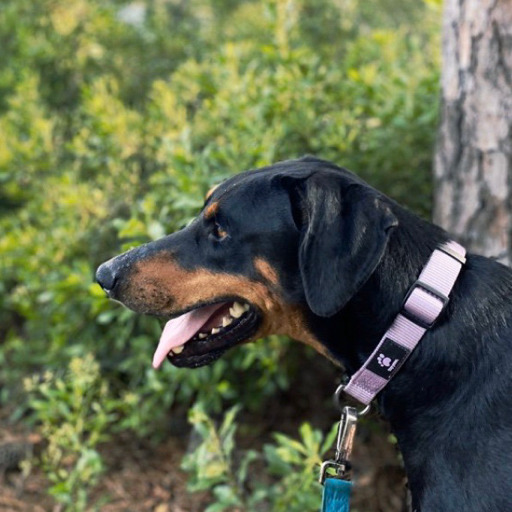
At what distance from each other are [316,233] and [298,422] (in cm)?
255

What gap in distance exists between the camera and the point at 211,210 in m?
2.73

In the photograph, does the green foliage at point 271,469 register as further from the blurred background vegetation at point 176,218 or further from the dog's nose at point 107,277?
the dog's nose at point 107,277

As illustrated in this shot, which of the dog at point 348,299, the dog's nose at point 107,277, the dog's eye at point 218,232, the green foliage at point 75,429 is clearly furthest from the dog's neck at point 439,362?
the green foliage at point 75,429

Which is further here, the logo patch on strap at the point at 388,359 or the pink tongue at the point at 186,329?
the pink tongue at the point at 186,329

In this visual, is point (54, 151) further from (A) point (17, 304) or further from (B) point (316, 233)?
(B) point (316, 233)

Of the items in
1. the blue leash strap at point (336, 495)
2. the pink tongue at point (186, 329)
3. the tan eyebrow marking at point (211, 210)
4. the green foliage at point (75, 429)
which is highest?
the tan eyebrow marking at point (211, 210)

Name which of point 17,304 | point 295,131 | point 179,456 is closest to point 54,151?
point 17,304

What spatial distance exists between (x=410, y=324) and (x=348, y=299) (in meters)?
0.21

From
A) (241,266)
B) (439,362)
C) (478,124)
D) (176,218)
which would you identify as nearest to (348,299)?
(439,362)

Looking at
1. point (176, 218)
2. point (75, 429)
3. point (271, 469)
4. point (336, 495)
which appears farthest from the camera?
point (176, 218)

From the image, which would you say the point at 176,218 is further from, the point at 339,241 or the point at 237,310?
the point at 339,241

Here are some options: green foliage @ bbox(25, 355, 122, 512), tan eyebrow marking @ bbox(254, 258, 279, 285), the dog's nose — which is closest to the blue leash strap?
tan eyebrow marking @ bbox(254, 258, 279, 285)

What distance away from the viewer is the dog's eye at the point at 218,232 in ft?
8.79

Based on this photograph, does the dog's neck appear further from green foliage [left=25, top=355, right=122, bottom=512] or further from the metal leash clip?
green foliage [left=25, top=355, right=122, bottom=512]
